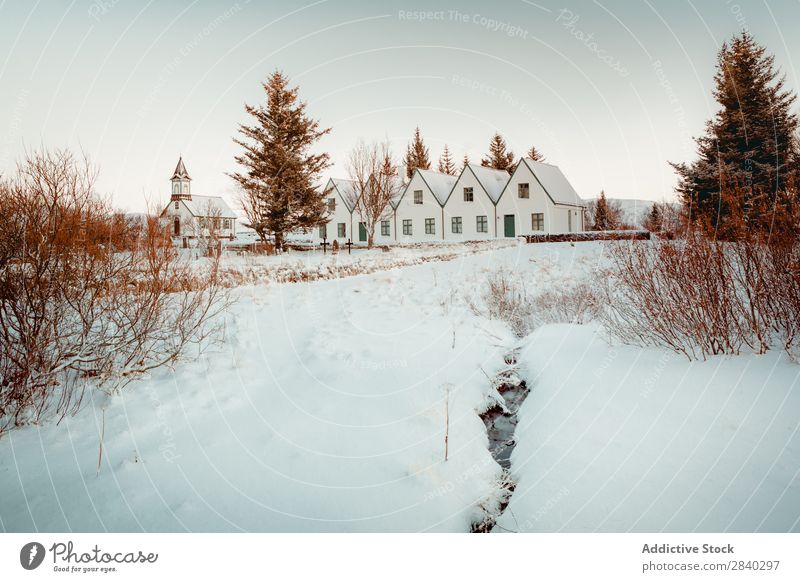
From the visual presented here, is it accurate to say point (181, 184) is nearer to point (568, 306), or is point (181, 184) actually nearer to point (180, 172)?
point (180, 172)

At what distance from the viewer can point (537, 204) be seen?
29281 mm

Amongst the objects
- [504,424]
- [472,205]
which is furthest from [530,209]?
[504,424]

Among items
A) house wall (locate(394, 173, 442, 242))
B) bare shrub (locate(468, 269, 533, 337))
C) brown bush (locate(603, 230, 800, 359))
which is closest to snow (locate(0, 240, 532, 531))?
bare shrub (locate(468, 269, 533, 337))

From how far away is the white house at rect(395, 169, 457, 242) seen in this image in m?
34.1

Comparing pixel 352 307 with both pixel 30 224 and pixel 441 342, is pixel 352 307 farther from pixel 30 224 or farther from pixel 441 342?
pixel 30 224

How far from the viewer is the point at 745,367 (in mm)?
4211

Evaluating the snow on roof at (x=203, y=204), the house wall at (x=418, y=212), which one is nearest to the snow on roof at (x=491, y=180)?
the house wall at (x=418, y=212)

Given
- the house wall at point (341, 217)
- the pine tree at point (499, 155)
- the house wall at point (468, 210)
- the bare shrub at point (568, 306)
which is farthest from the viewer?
the pine tree at point (499, 155)

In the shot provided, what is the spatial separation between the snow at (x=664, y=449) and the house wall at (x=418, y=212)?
1169 inches

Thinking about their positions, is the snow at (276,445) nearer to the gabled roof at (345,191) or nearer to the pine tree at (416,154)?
the gabled roof at (345,191)

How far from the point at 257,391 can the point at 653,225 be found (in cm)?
631

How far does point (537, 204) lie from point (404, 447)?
1121 inches

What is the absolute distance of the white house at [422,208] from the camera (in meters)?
34.1
